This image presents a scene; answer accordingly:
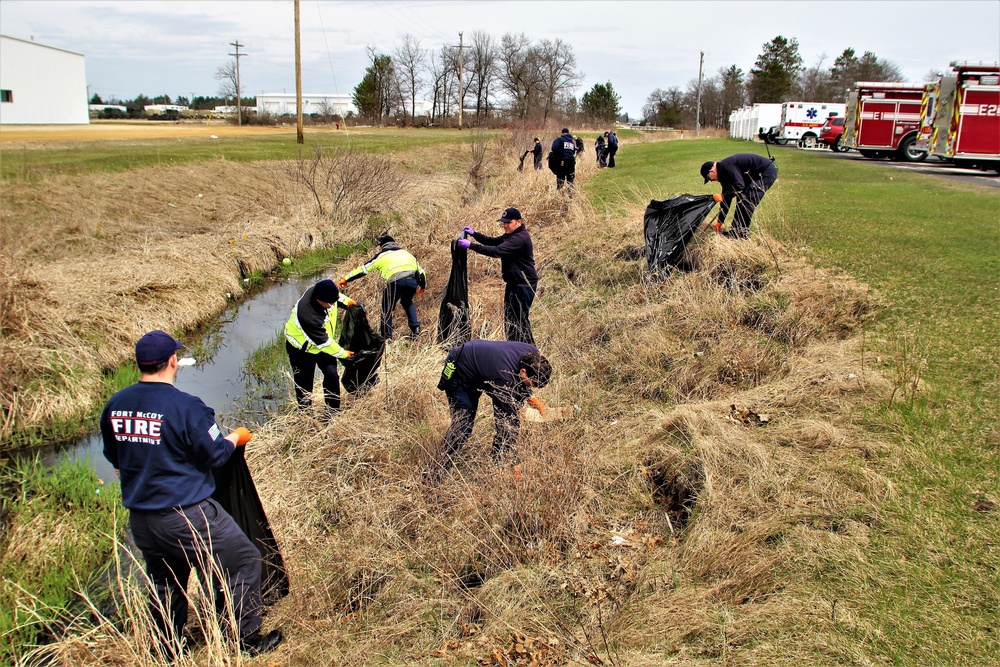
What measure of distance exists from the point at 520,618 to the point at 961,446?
9.60ft

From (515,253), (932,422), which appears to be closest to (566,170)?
(515,253)

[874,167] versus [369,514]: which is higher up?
[874,167]

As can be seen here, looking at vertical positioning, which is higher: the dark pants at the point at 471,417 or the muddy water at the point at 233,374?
the dark pants at the point at 471,417

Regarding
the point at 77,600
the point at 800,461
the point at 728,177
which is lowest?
the point at 77,600

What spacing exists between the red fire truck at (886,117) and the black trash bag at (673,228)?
59.5 feet

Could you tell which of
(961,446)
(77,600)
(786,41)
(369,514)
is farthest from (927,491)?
(786,41)

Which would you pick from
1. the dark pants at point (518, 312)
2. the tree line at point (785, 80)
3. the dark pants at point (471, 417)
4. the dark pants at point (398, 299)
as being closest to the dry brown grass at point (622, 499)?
the dark pants at point (471, 417)

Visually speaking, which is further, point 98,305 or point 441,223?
point 441,223

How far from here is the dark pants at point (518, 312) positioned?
8234 millimetres

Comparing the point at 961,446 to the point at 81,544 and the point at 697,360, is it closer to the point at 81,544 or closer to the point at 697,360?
the point at 697,360

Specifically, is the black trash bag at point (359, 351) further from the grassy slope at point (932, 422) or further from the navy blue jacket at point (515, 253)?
the grassy slope at point (932, 422)

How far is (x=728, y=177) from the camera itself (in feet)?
29.0

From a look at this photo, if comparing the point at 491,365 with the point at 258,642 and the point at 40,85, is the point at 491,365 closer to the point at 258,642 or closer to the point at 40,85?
the point at 258,642

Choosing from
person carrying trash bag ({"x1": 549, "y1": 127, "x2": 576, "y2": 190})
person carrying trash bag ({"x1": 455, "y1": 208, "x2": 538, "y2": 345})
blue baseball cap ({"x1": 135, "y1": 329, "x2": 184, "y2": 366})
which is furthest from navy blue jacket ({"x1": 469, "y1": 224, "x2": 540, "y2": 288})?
person carrying trash bag ({"x1": 549, "y1": 127, "x2": 576, "y2": 190})
